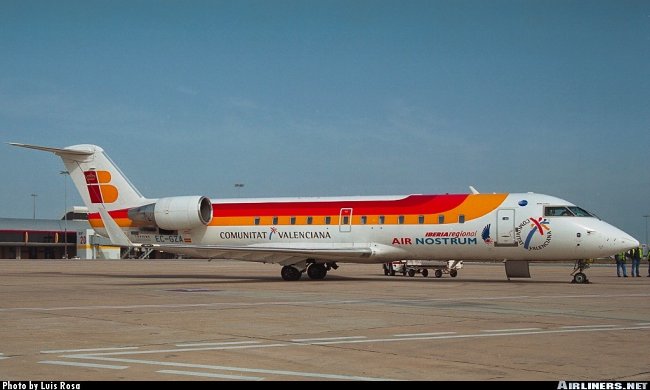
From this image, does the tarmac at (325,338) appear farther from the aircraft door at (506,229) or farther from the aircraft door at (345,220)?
the aircraft door at (345,220)

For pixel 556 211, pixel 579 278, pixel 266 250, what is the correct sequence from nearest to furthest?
pixel 556 211
pixel 579 278
pixel 266 250

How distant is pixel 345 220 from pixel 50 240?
3617 inches

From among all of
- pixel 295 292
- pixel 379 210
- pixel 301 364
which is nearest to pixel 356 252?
pixel 379 210

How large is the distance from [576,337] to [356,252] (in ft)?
61.1

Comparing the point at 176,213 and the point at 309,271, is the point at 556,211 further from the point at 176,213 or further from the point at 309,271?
the point at 176,213

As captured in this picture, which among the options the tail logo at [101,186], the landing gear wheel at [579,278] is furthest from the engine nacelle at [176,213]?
the landing gear wheel at [579,278]

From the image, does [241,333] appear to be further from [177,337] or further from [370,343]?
[370,343]

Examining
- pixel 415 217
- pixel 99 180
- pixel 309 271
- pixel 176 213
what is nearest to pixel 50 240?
pixel 99 180

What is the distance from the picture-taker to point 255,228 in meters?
33.0

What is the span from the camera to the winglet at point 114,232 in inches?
1230

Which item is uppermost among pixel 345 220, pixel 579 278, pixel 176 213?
pixel 176 213

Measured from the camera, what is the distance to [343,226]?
31.2 meters

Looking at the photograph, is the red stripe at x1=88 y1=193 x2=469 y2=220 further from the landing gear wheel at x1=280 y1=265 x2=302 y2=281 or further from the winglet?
the winglet

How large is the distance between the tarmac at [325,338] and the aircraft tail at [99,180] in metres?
14.4
